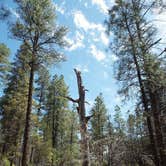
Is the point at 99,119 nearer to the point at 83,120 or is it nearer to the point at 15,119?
the point at 15,119

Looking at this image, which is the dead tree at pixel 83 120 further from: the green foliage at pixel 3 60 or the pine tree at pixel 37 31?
the green foliage at pixel 3 60

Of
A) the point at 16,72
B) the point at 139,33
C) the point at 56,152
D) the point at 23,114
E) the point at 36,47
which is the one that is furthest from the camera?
the point at 56,152

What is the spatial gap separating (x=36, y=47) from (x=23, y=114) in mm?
9351

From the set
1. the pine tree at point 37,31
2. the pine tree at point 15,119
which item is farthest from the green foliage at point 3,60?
the pine tree at point 37,31

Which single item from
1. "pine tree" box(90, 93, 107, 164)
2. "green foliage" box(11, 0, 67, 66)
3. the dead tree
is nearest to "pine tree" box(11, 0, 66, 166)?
"green foliage" box(11, 0, 67, 66)

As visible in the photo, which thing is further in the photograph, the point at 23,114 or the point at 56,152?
the point at 56,152

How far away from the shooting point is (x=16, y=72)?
82.9 feet

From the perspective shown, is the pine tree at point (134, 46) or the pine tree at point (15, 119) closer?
the pine tree at point (134, 46)

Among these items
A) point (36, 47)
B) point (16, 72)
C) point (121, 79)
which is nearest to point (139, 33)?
point (121, 79)

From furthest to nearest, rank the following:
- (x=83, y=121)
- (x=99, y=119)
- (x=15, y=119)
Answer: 1. (x=99, y=119)
2. (x=15, y=119)
3. (x=83, y=121)

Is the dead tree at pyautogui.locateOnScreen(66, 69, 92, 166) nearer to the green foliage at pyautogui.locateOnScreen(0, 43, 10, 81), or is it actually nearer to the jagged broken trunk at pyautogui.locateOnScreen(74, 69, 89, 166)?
the jagged broken trunk at pyautogui.locateOnScreen(74, 69, 89, 166)

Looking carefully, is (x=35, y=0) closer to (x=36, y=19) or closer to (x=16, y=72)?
(x=36, y=19)

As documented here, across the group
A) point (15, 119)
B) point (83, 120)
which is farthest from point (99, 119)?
point (83, 120)

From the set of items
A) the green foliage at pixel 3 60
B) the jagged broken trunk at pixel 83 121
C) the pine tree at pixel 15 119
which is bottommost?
the jagged broken trunk at pixel 83 121
